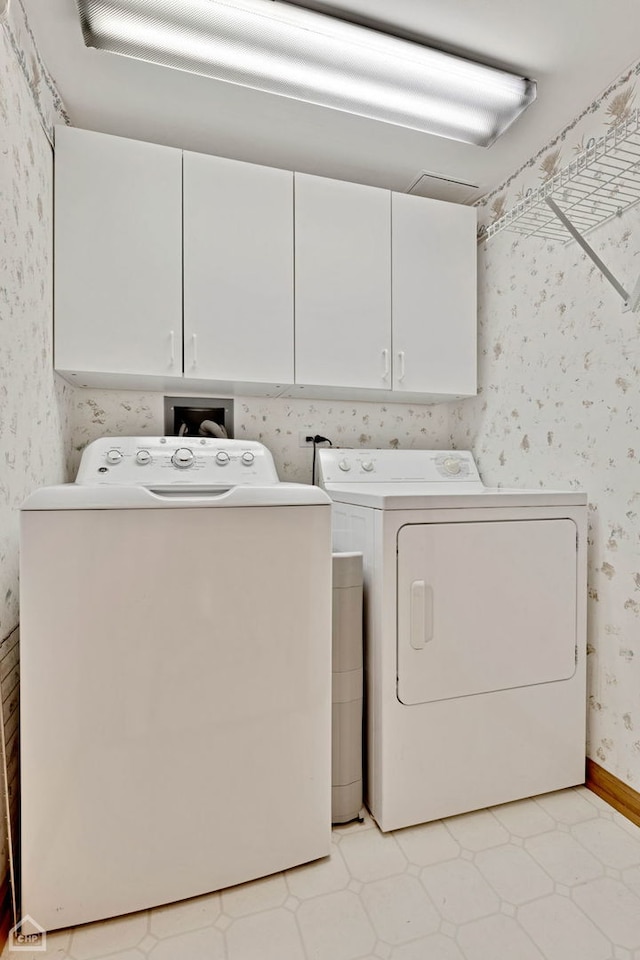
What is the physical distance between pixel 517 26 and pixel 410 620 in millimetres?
1695

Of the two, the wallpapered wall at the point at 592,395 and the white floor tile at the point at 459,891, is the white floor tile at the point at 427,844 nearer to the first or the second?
the white floor tile at the point at 459,891

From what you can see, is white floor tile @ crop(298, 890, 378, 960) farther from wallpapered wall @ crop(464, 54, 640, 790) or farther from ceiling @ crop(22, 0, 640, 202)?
ceiling @ crop(22, 0, 640, 202)

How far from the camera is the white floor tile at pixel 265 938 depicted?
108 centimetres

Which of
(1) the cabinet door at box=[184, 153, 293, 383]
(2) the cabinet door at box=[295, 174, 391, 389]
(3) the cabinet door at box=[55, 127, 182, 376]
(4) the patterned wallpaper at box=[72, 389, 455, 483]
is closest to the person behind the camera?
(3) the cabinet door at box=[55, 127, 182, 376]

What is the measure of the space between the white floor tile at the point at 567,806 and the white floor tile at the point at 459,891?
0.39 m

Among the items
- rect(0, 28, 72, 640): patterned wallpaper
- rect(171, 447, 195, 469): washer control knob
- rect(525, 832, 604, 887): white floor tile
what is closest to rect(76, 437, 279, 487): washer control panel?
rect(171, 447, 195, 469): washer control knob

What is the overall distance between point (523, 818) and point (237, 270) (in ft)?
6.83

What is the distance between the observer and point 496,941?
1114mm

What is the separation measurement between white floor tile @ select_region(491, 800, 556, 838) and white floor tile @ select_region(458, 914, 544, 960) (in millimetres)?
327

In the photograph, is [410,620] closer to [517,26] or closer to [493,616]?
[493,616]

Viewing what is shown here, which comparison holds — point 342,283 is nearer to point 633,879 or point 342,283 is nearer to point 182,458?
point 182,458

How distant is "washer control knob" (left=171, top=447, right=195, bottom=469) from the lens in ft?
6.10

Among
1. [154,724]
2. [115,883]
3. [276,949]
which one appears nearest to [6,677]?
[154,724]

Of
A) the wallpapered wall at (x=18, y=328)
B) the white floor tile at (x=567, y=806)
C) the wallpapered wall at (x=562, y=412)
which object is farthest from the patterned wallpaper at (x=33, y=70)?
the white floor tile at (x=567, y=806)
